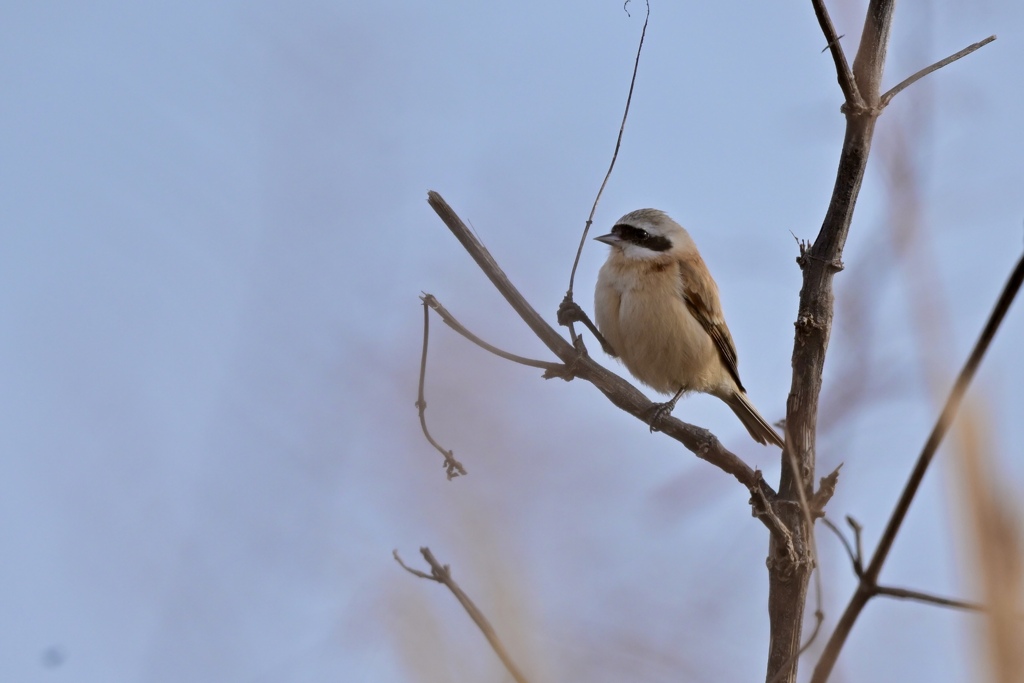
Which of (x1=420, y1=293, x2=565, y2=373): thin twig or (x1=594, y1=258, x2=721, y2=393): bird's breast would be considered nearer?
(x1=420, y1=293, x2=565, y2=373): thin twig

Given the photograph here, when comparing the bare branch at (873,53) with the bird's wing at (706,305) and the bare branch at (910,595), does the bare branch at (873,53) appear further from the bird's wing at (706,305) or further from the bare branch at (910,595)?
the bird's wing at (706,305)

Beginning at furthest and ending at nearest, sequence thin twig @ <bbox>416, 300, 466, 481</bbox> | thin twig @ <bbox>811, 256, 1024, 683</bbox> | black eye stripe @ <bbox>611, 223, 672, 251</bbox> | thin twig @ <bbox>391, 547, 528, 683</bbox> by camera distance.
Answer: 1. black eye stripe @ <bbox>611, 223, 672, 251</bbox>
2. thin twig @ <bbox>416, 300, 466, 481</bbox>
3. thin twig @ <bbox>391, 547, 528, 683</bbox>
4. thin twig @ <bbox>811, 256, 1024, 683</bbox>

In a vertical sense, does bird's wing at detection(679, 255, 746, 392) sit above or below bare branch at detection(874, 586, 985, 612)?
above

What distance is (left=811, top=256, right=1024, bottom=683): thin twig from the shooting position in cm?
102

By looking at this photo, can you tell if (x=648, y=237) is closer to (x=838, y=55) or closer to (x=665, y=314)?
(x=665, y=314)

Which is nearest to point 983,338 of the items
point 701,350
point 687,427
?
point 687,427

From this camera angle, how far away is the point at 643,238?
5.64 meters

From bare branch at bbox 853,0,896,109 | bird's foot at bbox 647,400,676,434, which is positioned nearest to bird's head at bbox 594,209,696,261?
bird's foot at bbox 647,400,676,434

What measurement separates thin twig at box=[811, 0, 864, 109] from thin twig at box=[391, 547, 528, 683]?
1.75 m

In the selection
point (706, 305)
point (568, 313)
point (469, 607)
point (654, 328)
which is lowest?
point (469, 607)

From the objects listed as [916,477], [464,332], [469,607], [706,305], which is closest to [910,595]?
[916,477]

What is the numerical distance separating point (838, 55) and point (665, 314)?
2540mm

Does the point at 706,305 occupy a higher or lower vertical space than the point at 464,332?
higher

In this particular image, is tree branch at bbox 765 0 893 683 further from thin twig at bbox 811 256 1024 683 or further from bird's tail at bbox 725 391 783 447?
bird's tail at bbox 725 391 783 447
